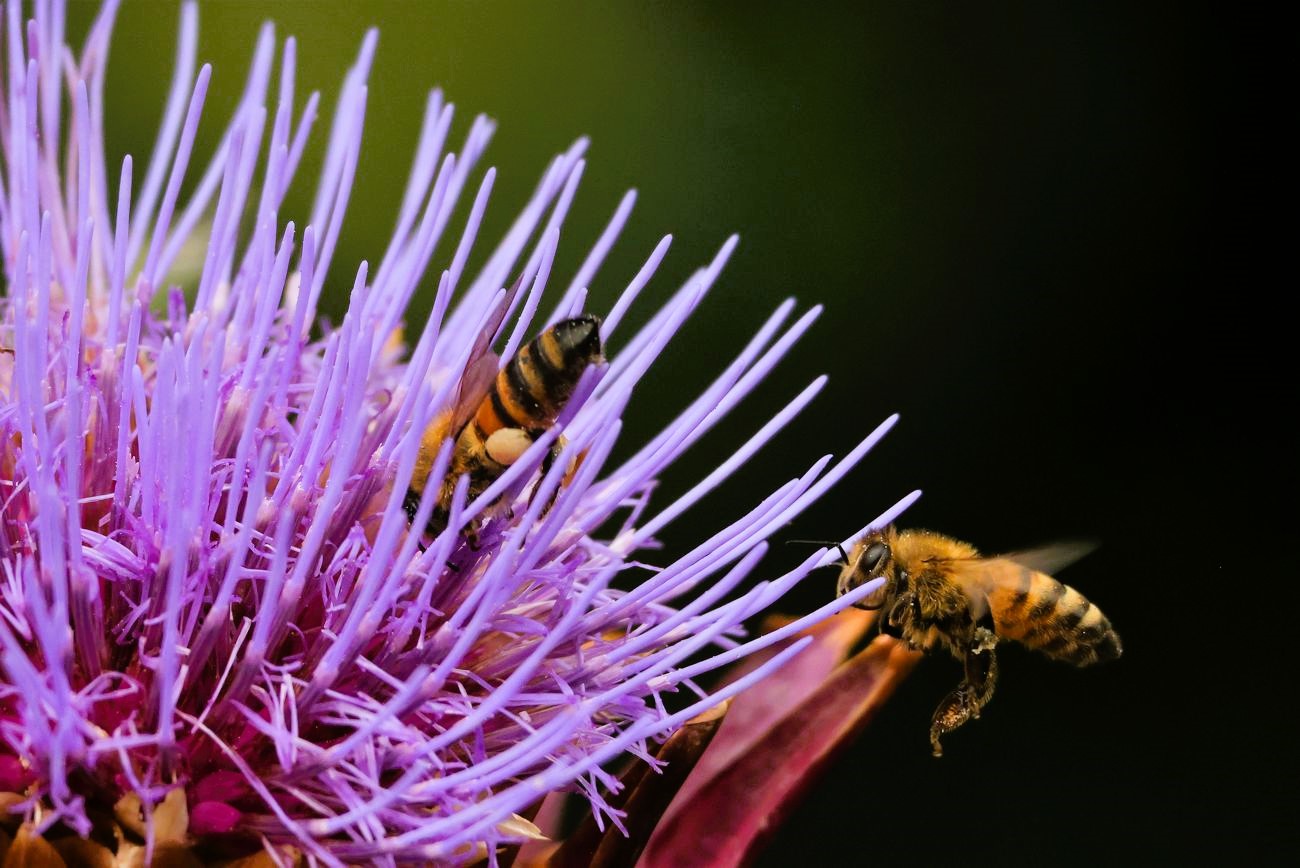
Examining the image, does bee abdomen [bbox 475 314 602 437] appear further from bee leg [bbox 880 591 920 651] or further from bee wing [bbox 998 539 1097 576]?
bee wing [bbox 998 539 1097 576]

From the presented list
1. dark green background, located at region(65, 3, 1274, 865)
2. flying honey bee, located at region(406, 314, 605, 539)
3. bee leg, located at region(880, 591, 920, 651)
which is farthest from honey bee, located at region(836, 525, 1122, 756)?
dark green background, located at region(65, 3, 1274, 865)

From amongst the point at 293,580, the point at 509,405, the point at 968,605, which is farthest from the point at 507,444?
the point at 968,605

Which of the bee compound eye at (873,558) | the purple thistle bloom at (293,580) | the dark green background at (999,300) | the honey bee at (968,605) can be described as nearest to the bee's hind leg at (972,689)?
the honey bee at (968,605)

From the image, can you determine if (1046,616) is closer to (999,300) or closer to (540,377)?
(540,377)

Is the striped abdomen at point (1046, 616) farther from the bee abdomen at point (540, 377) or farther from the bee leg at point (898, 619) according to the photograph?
the bee abdomen at point (540, 377)

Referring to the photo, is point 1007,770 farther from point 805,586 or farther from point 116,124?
point 116,124

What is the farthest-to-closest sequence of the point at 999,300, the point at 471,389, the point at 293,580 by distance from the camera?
1. the point at 999,300
2. the point at 471,389
3. the point at 293,580
